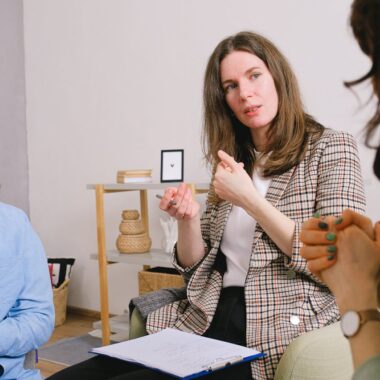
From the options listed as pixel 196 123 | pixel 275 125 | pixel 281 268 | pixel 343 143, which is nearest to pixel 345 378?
pixel 281 268

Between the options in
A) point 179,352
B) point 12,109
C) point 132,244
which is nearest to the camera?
point 179,352

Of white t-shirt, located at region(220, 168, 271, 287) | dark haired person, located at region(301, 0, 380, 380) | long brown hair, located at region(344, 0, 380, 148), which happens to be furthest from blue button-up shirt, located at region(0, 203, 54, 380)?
long brown hair, located at region(344, 0, 380, 148)

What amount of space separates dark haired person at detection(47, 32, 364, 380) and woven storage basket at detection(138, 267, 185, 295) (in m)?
1.19

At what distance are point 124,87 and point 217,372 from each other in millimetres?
2544

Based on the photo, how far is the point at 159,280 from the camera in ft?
9.23

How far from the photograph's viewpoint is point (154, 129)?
10.9 feet

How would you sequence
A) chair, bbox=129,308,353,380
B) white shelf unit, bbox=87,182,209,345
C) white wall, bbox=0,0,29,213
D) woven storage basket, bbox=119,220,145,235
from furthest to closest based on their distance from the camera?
white wall, bbox=0,0,29,213
woven storage basket, bbox=119,220,145,235
white shelf unit, bbox=87,182,209,345
chair, bbox=129,308,353,380

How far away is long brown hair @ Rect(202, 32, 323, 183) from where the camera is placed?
1.44 meters

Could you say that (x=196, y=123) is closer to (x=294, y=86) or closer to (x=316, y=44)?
(x=316, y=44)

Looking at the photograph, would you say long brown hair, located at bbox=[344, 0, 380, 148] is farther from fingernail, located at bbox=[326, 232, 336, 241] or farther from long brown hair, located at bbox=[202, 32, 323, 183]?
long brown hair, located at bbox=[202, 32, 323, 183]

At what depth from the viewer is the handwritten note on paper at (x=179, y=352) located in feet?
3.75

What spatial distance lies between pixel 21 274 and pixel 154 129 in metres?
2.08

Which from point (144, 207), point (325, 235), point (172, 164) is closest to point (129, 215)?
point (144, 207)

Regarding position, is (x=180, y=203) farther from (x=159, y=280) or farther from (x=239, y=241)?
(x=159, y=280)
